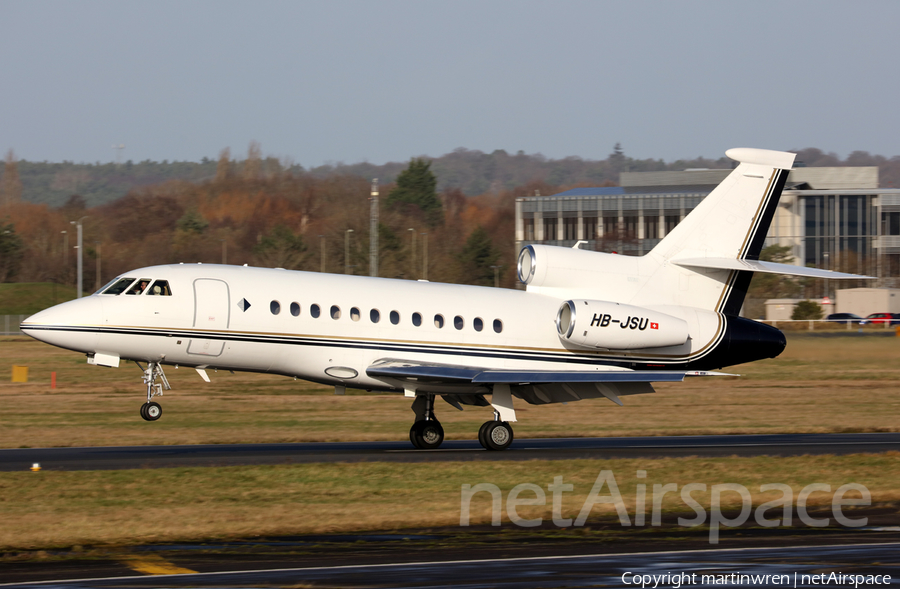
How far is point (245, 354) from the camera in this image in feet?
67.3

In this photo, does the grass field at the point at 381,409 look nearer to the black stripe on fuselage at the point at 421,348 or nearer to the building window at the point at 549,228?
the black stripe on fuselage at the point at 421,348

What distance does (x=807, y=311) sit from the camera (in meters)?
77.4

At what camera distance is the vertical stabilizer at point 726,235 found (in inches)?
926

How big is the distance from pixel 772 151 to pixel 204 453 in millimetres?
14868

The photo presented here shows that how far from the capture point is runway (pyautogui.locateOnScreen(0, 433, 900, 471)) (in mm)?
19141

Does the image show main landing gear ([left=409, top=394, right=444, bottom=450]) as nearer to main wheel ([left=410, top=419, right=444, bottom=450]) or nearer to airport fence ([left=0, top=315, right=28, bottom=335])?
main wheel ([left=410, top=419, right=444, bottom=450])

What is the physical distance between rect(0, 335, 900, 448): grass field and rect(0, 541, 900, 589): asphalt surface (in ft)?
43.3

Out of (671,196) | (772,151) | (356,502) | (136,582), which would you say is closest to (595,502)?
(356,502)

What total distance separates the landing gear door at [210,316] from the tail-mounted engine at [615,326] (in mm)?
7296

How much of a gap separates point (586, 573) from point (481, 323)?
1166 cm

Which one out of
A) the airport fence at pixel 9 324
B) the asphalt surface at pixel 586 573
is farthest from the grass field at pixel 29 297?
the asphalt surface at pixel 586 573

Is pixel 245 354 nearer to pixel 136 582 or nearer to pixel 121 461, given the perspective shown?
pixel 121 461

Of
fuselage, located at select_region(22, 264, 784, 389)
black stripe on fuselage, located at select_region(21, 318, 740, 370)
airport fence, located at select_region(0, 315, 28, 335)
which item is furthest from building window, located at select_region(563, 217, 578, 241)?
fuselage, located at select_region(22, 264, 784, 389)

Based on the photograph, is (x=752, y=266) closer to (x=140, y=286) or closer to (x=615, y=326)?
(x=615, y=326)
